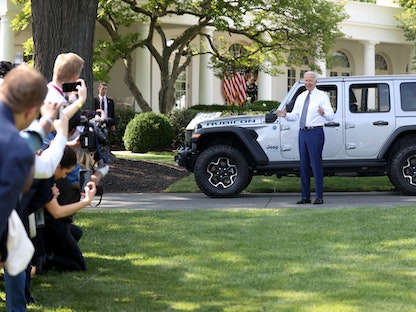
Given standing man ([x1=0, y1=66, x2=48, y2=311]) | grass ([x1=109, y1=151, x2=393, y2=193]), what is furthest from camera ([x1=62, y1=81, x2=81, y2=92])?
grass ([x1=109, y1=151, x2=393, y2=193])

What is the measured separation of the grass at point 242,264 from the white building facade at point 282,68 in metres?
23.3

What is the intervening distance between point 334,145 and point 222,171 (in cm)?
180

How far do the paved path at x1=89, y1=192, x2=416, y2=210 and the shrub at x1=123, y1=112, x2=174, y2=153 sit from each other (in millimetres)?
10515

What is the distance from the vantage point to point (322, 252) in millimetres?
8305

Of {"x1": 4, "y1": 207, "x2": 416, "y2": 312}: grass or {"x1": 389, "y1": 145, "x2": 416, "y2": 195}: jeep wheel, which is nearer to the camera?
{"x1": 4, "y1": 207, "x2": 416, "y2": 312}: grass

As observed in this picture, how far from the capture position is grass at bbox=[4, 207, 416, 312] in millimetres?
6402

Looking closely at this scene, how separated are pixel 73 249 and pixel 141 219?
339cm

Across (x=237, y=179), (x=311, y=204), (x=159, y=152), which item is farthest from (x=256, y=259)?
(x=159, y=152)

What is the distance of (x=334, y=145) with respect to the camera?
1373cm

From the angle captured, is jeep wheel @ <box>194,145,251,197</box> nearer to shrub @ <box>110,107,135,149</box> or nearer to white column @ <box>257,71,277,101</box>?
shrub @ <box>110,107,135,149</box>

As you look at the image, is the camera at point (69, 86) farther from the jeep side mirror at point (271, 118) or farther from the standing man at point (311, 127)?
the jeep side mirror at point (271, 118)

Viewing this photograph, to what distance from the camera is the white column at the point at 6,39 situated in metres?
33.5

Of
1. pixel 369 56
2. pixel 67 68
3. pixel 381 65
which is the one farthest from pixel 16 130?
pixel 381 65

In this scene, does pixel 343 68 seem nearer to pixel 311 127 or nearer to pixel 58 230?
pixel 311 127
